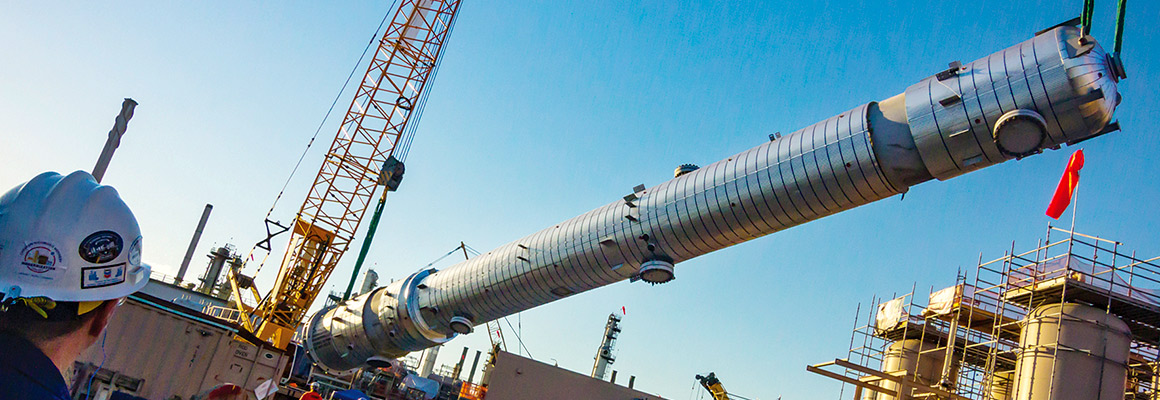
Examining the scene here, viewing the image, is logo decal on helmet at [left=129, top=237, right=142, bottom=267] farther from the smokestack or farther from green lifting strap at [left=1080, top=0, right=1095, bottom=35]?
the smokestack

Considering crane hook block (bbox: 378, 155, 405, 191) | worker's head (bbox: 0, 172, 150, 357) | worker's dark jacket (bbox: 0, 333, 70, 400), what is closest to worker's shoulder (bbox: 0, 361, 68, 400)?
worker's dark jacket (bbox: 0, 333, 70, 400)

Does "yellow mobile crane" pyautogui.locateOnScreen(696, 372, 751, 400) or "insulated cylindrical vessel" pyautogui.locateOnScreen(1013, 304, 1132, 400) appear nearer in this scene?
"insulated cylindrical vessel" pyautogui.locateOnScreen(1013, 304, 1132, 400)

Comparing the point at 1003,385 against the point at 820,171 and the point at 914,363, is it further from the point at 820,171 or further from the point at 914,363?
the point at 820,171

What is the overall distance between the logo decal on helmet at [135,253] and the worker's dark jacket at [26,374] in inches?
27.2

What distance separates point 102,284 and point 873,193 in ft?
36.7

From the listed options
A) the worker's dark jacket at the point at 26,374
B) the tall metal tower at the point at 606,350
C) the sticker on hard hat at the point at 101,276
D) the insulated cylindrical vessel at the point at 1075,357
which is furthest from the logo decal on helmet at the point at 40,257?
the tall metal tower at the point at 606,350

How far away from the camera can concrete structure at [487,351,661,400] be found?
22703mm

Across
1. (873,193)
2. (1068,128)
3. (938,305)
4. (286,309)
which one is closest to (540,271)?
(873,193)

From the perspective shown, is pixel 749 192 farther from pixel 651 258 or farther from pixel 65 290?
pixel 65 290

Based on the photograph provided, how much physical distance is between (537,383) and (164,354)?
10.4 m

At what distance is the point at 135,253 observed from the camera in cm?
317

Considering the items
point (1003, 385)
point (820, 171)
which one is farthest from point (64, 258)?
point (1003, 385)

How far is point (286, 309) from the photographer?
2908cm

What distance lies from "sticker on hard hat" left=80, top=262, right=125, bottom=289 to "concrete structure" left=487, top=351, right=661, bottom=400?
20028 millimetres
